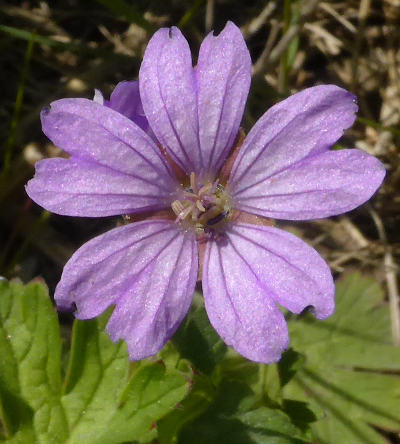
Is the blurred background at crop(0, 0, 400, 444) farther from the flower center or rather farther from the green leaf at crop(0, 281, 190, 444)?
the flower center

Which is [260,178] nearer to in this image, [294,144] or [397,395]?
[294,144]

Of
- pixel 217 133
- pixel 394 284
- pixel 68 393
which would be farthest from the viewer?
pixel 394 284

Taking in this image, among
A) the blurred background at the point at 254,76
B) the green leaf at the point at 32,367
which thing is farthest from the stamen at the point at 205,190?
the blurred background at the point at 254,76

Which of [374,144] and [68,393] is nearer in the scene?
[68,393]

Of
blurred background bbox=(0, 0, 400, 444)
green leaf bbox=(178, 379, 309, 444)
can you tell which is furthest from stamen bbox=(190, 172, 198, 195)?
blurred background bbox=(0, 0, 400, 444)

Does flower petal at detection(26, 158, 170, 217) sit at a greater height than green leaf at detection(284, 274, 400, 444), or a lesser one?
greater

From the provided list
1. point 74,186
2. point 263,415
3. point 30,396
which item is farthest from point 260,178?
point 30,396
